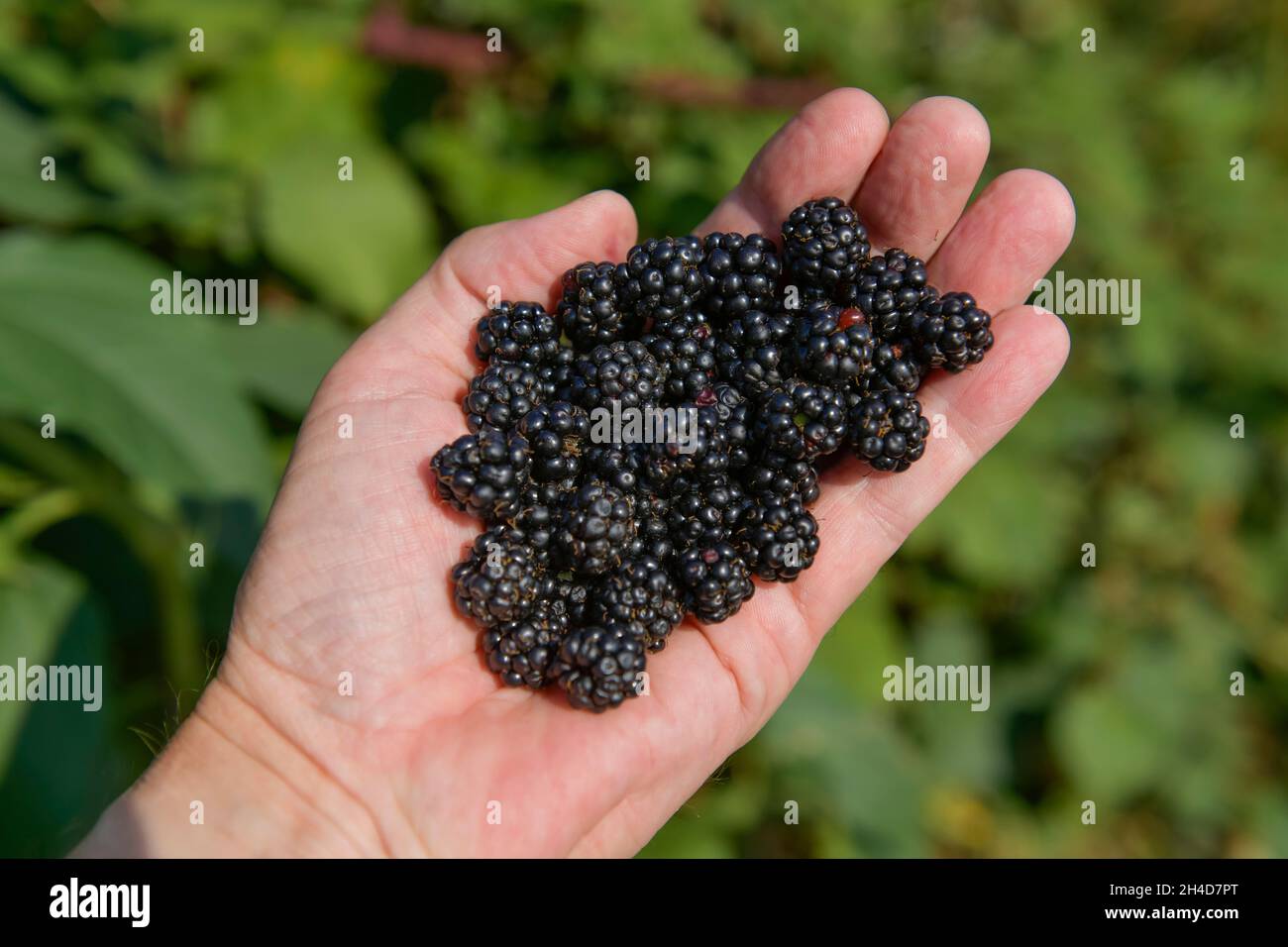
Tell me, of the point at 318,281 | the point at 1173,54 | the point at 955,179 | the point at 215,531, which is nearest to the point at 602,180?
the point at 318,281

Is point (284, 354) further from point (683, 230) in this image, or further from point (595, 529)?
point (595, 529)

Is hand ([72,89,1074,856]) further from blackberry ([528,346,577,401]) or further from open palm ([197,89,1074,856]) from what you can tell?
blackberry ([528,346,577,401])

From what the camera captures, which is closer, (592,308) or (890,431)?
(890,431)

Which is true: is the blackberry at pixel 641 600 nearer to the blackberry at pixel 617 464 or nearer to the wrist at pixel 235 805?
the blackberry at pixel 617 464

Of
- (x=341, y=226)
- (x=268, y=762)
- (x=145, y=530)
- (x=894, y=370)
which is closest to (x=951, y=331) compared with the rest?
(x=894, y=370)

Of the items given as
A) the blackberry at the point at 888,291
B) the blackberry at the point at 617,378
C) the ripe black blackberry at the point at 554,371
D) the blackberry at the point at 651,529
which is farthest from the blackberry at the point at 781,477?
the ripe black blackberry at the point at 554,371

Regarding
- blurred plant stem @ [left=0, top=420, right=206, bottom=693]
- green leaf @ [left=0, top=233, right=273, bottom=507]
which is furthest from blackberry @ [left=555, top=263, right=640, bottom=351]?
blurred plant stem @ [left=0, top=420, right=206, bottom=693]
